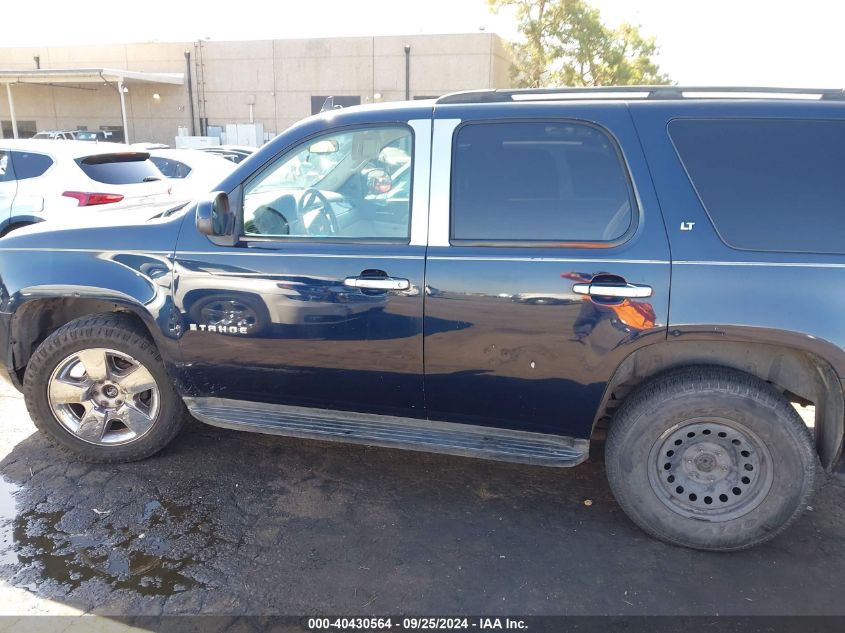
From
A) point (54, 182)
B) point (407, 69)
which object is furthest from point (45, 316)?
point (407, 69)

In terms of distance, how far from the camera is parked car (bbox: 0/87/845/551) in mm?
2691

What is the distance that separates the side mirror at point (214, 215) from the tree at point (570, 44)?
25636 mm

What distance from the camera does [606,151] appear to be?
2861mm

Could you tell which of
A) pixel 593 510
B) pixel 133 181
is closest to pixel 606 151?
pixel 593 510

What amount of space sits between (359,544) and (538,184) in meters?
1.88

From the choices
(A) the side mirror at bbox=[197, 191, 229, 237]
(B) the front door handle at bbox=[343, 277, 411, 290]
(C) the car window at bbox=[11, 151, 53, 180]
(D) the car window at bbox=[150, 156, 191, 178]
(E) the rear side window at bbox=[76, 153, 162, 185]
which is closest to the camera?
(B) the front door handle at bbox=[343, 277, 411, 290]

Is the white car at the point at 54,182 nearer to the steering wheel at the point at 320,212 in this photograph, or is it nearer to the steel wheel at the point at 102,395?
the steel wheel at the point at 102,395

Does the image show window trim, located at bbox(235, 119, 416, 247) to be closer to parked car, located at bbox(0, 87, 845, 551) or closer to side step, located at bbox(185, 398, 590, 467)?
parked car, located at bbox(0, 87, 845, 551)

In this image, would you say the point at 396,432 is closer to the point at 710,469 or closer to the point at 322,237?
the point at 322,237

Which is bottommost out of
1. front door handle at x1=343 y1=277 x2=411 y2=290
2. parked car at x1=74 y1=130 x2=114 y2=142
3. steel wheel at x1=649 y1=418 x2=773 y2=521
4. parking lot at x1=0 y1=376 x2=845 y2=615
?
parking lot at x1=0 y1=376 x2=845 y2=615

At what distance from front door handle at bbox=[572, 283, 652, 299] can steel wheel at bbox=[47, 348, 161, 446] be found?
94.2 inches

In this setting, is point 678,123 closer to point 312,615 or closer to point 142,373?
point 312,615

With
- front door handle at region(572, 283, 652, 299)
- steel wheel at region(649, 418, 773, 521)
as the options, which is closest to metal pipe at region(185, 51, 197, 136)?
front door handle at region(572, 283, 652, 299)

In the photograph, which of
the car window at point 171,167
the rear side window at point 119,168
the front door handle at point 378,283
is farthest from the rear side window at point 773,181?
the car window at point 171,167
